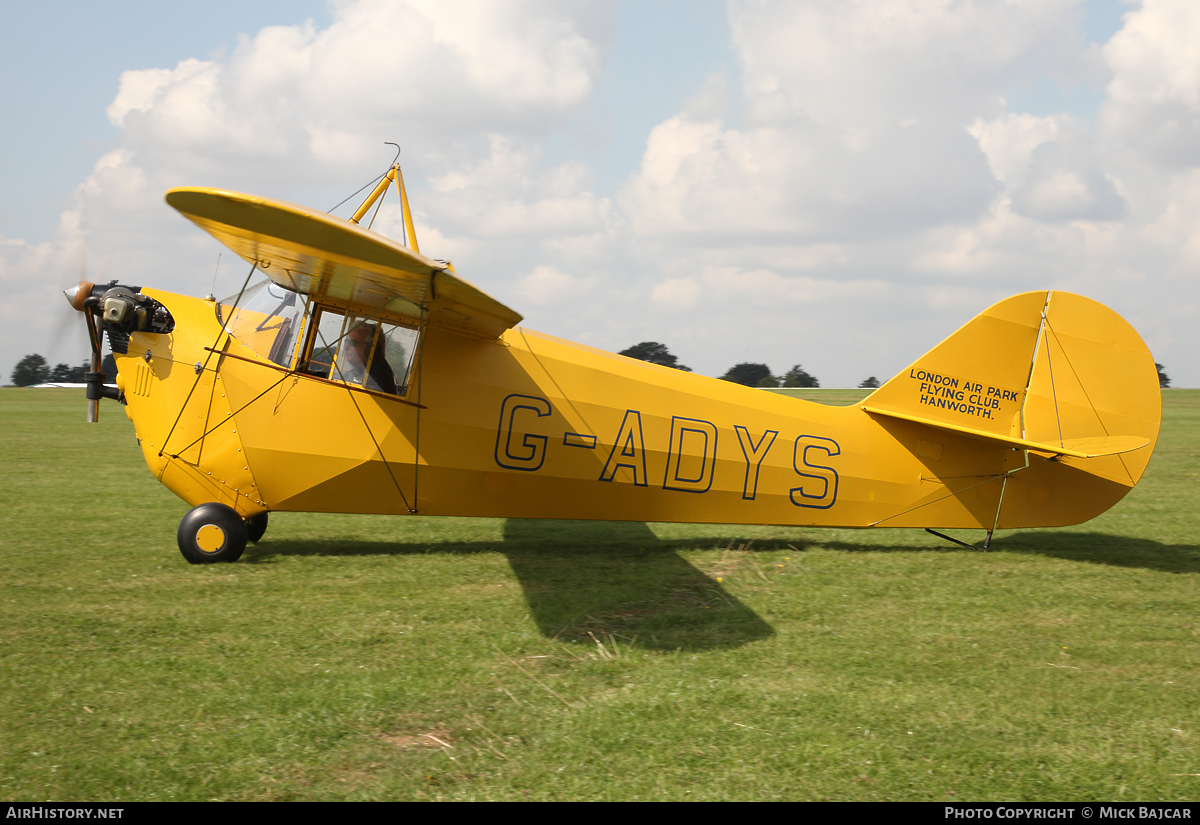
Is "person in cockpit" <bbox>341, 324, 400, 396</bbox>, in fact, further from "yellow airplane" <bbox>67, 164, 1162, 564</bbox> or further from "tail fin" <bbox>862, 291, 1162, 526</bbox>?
"tail fin" <bbox>862, 291, 1162, 526</bbox>

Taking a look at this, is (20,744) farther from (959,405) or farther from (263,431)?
(959,405)

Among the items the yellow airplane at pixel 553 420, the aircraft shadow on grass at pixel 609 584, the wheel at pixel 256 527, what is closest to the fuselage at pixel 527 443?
the yellow airplane at pixel 553 420

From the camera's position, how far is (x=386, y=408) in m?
6.72

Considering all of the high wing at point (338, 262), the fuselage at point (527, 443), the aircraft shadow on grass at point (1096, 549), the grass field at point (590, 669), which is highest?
the high wing at point (338, 262)

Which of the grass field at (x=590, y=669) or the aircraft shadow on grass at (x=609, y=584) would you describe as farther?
the aircraft shadow on grass at (x=609, y=584)

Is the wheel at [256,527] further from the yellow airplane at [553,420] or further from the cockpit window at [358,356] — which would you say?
the cockpit window at [358,356]

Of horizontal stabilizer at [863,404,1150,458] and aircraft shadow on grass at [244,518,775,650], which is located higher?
horizontal stabilizer at [863,404,1150,458]

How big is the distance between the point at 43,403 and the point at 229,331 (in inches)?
1202

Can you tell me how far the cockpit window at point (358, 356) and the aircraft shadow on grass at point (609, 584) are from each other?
180cm

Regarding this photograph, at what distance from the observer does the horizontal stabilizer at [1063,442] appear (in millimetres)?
7016

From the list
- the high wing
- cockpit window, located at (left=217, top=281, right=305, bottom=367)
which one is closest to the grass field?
cockpit window, located at (left=217, top=281, right=305, bottom=367)

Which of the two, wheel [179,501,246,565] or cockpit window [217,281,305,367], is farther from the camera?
cockpit window [217,281,305,367]

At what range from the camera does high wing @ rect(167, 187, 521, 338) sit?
13.9 feet

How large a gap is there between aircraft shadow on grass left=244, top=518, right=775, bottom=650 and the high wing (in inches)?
88.8
